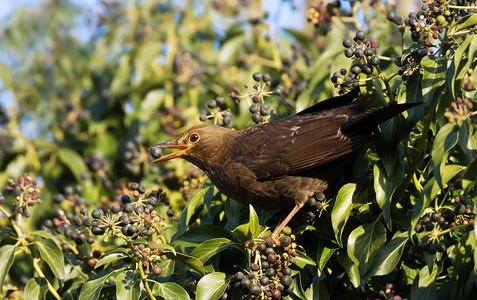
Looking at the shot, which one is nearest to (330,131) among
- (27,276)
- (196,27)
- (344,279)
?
(344,279)

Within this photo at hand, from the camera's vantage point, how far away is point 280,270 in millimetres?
3162

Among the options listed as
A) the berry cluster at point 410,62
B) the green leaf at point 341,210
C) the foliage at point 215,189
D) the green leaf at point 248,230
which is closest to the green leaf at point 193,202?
the foliage at point 215,189

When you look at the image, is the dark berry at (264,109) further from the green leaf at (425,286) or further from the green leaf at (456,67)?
the green leaf at (425,286)

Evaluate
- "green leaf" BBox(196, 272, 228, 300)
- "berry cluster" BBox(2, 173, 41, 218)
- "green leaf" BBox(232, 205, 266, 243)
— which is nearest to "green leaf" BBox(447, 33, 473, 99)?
"green leaf" BBox(232, 205, 266, 243)

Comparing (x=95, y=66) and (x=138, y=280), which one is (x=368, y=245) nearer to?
(x=138, y=280)

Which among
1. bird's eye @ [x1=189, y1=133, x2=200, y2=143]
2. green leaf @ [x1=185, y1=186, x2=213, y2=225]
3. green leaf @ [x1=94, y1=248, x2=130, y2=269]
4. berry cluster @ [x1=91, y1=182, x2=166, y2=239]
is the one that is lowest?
green leaf @ [x1=185, y1=186, x2=213, y2=225]

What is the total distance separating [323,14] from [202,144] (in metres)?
1.58

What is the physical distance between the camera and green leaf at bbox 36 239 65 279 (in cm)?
365

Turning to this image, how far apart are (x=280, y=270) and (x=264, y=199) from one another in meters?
0.86

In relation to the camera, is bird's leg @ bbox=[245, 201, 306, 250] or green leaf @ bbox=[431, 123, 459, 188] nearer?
green leaf @ bbox=[431, 123, 459, 188]

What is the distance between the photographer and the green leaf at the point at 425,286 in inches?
108

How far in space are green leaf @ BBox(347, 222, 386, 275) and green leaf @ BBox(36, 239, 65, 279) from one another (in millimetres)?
1768

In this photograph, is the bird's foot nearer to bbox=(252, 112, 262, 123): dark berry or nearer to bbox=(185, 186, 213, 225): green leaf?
bbox=(185, 186, 213, 225): green leaf

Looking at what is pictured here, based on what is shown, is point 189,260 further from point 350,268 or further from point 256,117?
point 256,117
